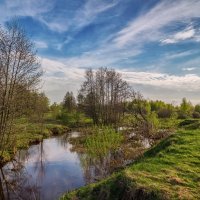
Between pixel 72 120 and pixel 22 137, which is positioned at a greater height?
pixel 72 120

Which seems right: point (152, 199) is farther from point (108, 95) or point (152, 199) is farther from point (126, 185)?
point (108, 95)

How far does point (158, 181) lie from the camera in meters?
8.74

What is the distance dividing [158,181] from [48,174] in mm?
11597

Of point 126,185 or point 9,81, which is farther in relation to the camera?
point 9,81

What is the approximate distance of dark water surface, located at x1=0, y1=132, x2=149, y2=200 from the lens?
14961 millimetres

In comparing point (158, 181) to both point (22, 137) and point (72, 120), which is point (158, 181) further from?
point (72, 120)

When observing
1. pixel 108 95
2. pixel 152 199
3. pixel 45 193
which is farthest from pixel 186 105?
pixel 152 199

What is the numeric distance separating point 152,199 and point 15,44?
16669mm

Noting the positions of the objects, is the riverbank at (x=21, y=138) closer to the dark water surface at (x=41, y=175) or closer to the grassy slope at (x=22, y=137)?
the grassy slope at (x=22, y=137)

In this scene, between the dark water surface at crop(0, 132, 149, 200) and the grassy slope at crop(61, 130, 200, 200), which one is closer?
the grassy slope at crop(61, 130, 200, 200)

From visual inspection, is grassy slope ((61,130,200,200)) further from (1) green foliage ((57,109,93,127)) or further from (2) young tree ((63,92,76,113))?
(2) young tree ((63,92,76,113))

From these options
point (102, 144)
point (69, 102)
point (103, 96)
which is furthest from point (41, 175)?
point (69, 102)

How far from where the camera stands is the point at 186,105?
80.2 m

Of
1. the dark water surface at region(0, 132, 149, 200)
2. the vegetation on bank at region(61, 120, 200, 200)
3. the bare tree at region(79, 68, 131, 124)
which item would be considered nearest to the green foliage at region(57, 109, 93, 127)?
the bare tree at region(79, 68, 131, 124)
